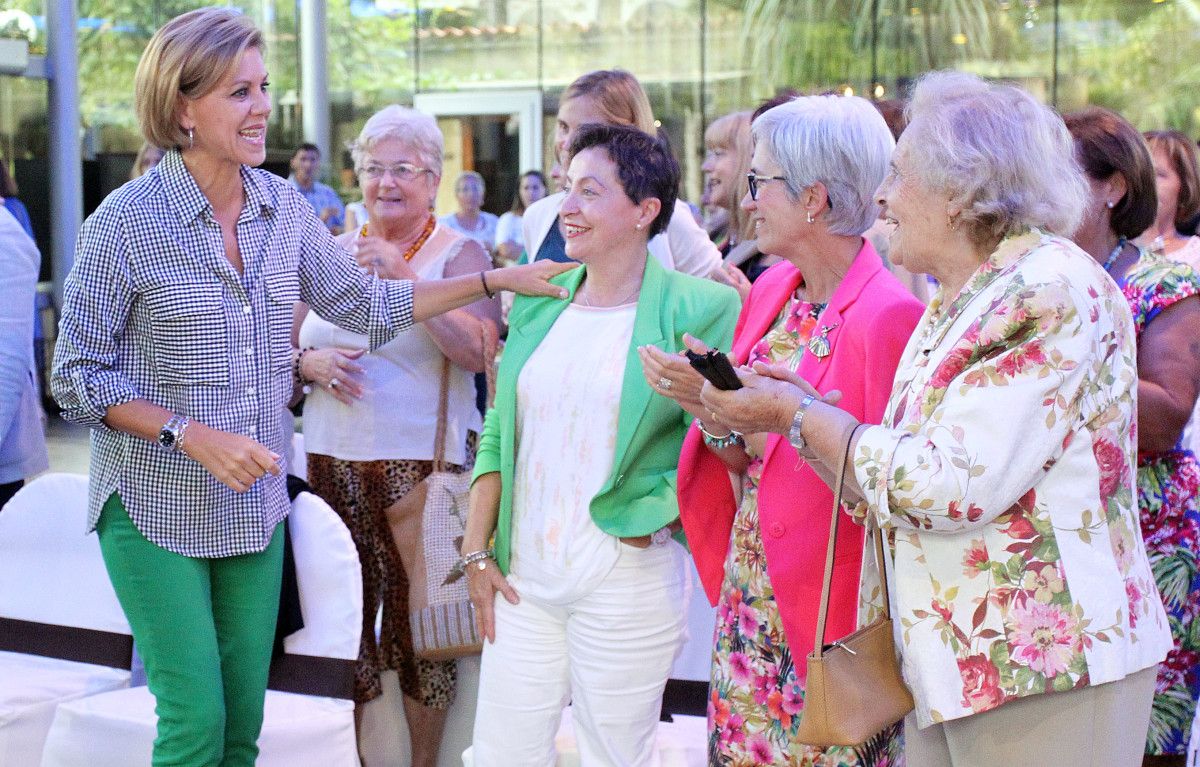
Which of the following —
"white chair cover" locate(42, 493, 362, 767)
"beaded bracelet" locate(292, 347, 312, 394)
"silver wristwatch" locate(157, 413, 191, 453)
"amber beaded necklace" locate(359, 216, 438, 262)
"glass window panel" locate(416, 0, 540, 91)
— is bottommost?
"white chair cover" locate(42, 493, 362, 767)

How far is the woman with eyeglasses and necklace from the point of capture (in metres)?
3.54

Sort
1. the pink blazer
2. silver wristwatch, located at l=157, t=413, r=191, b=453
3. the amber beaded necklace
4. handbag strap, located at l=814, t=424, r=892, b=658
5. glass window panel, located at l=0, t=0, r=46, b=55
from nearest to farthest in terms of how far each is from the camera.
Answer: handbag strap, located at l=814, t=424, r=892, b=658, the pink blazer, silver wristwatch, located at l=157, t=413, r=191, b=453, the amber beaded necklace, glass window panel, located at l=0, t=0, r=46, b=55

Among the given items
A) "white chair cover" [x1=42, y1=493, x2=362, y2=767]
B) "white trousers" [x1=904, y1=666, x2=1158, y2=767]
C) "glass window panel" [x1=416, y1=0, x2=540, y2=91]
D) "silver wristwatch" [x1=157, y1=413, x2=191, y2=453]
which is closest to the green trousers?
"silver wristwatch" [x1=157, y1=413, x2=191, y2=453]

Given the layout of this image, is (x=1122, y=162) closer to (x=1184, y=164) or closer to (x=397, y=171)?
(x=1184, y=164)

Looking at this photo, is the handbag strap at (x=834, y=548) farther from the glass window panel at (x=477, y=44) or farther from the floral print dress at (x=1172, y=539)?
the glass window panel at (x=477, y=44)

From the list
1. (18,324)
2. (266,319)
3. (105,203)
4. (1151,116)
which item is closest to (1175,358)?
(266,319)

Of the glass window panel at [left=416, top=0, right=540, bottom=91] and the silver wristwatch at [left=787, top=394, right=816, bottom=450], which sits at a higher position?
the glass window panel at [left=416, top=0, right=540, bottom=91]

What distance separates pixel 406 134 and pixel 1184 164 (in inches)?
107

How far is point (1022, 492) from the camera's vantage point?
1808 millimetres

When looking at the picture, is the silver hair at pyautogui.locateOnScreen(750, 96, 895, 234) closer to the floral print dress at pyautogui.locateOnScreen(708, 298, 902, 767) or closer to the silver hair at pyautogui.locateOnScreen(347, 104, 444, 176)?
the floral print dress at pyautogui.locateOnScreen(708, 298, 902, 767)

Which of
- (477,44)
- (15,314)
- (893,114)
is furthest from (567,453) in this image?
(477,44)

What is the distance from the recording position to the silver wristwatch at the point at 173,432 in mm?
2541

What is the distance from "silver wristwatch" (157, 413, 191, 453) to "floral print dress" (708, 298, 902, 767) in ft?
3.56

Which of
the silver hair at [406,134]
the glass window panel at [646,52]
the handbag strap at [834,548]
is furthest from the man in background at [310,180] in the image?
the handbag strap at [834,548]
